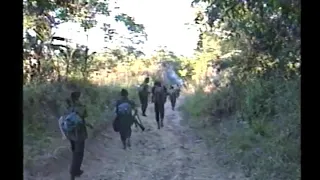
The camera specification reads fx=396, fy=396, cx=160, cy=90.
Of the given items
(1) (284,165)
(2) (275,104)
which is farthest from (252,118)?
(1) (284,165)

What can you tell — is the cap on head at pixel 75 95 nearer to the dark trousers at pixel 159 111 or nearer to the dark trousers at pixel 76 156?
the dark trousers at pixel 76 156

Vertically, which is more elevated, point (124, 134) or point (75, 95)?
point (75, 95)

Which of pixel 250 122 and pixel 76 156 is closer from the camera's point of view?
pixel 76 156

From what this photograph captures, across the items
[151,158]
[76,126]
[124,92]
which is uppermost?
[124,92]

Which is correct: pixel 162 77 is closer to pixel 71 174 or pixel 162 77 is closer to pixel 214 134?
pixel 214 134

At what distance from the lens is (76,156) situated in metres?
1.13

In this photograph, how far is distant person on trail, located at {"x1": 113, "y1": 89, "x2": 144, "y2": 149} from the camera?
47.4 inches

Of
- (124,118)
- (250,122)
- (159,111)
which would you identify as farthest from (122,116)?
(250,122)

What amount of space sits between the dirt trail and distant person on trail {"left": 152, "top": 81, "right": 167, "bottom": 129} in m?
0.02

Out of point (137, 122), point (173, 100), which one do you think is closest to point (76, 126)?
point (137, 122)

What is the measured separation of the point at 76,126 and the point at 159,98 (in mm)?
270

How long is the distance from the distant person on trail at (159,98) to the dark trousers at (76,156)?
249mm

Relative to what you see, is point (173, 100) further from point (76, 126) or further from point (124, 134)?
point (76, 126)

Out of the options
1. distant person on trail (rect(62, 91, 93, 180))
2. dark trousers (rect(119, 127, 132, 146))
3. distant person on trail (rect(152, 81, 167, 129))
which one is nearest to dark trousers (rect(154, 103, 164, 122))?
distant person on trail (rect(152, 81, 167, 129))
